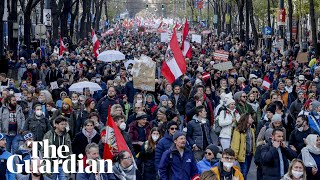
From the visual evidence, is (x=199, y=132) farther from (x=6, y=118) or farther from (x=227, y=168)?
(x=6, y=118)

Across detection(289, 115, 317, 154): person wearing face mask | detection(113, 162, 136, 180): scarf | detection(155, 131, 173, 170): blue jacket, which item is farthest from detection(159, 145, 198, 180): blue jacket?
detection(289, 115, 317, 154): person wearing face mask

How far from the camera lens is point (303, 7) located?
52156 mm

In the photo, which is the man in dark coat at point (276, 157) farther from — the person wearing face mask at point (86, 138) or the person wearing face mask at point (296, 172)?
the person wearing face mask at point (86, 138)

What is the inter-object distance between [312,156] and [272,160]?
0.72m

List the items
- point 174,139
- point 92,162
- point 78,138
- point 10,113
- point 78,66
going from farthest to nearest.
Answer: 1. point 78,66
2. point 10,113
3. point 78,138
4. point 174,139
5. point 92,162

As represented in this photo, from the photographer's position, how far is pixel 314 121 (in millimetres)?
14820

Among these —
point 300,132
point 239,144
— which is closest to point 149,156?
point 239,144

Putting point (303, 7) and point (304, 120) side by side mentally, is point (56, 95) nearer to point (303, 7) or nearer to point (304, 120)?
point (304, 120)

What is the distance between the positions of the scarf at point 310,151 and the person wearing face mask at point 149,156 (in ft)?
6.27

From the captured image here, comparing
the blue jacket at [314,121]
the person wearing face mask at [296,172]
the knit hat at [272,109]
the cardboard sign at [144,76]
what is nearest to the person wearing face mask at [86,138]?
the knit hat at [272,109]

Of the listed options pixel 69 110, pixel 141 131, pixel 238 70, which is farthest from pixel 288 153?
pixel 238 70

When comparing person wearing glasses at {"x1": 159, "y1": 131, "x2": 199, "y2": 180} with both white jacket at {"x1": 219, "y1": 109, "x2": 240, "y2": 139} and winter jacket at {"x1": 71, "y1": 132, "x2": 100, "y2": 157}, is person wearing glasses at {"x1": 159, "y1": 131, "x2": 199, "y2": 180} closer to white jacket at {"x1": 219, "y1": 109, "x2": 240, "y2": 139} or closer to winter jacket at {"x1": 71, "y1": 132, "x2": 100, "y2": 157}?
winter jacket at {"x1": 71, "y1": 132, "x2": 100, "y2": 157}

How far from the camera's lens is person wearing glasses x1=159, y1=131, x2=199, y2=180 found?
11.0 m

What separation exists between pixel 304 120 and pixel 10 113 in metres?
5.17
